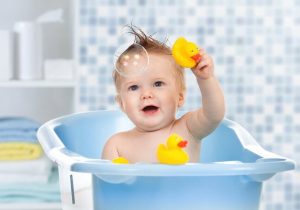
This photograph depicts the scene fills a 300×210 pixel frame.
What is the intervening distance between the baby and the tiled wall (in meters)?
0.82

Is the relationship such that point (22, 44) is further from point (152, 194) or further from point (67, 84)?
point (152, 194)

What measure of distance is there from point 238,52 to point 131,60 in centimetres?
106

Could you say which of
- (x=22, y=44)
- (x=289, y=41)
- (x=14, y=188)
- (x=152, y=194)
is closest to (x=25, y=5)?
(x=22, y=44)

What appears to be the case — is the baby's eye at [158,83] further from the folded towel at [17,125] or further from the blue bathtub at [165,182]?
the folded towel at [17,125]

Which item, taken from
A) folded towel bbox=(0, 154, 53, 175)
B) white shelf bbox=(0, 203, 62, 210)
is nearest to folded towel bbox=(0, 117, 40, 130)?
folded towel bbox=(0, 154, 53, 175)

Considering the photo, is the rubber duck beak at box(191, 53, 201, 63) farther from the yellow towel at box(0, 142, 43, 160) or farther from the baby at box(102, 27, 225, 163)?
the yellow towel at box(0, 142, 43, 160)

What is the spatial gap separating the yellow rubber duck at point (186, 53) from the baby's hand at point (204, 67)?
13 mm

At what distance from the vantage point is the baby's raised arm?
1.33 meters

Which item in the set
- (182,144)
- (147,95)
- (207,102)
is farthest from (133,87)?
(182,144)

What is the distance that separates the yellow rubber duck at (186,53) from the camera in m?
1.28

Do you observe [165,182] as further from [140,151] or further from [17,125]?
[17,125]

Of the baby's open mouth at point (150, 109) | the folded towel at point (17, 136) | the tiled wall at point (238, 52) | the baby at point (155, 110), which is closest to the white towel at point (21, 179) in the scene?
the folded towel at point (17, 136)

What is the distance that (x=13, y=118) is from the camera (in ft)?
7.96

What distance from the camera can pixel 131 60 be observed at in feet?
4.58
